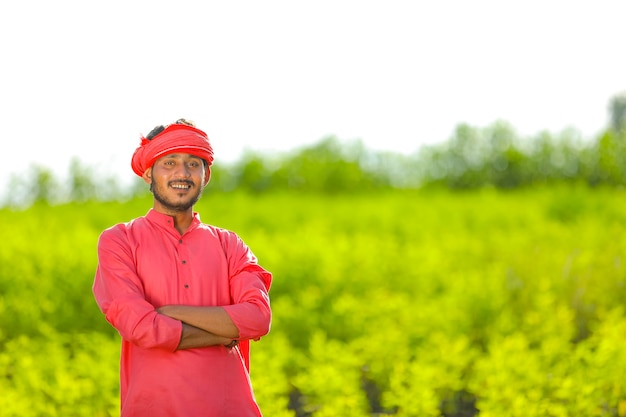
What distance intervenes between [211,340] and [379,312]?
3872 mm

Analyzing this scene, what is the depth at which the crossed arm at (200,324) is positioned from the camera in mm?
2799

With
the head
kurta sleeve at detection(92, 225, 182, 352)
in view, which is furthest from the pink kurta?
the head

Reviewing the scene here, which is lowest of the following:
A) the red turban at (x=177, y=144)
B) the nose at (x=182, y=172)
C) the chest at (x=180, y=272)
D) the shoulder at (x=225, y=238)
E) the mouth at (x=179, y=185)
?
the chest at (x=180, y=272)

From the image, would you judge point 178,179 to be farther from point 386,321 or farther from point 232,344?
point 386,321

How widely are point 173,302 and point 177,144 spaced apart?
0.51m

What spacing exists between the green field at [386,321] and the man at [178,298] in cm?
157

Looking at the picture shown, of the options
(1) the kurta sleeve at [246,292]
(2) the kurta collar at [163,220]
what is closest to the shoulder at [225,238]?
(1) the kurta sleeve at [246,292]

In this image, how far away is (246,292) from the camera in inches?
114

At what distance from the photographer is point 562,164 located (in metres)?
17.5

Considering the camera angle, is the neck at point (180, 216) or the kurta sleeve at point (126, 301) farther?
the neck at point (180, 216)

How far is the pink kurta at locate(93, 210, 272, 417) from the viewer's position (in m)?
2.79

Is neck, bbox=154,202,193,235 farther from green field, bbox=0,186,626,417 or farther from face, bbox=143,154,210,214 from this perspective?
green field, bbox=0,186,626,417

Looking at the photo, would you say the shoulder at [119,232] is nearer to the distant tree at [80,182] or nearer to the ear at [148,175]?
the ear at [148,175]

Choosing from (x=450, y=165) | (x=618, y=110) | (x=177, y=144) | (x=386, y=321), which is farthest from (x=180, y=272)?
(x=618, y=110)
